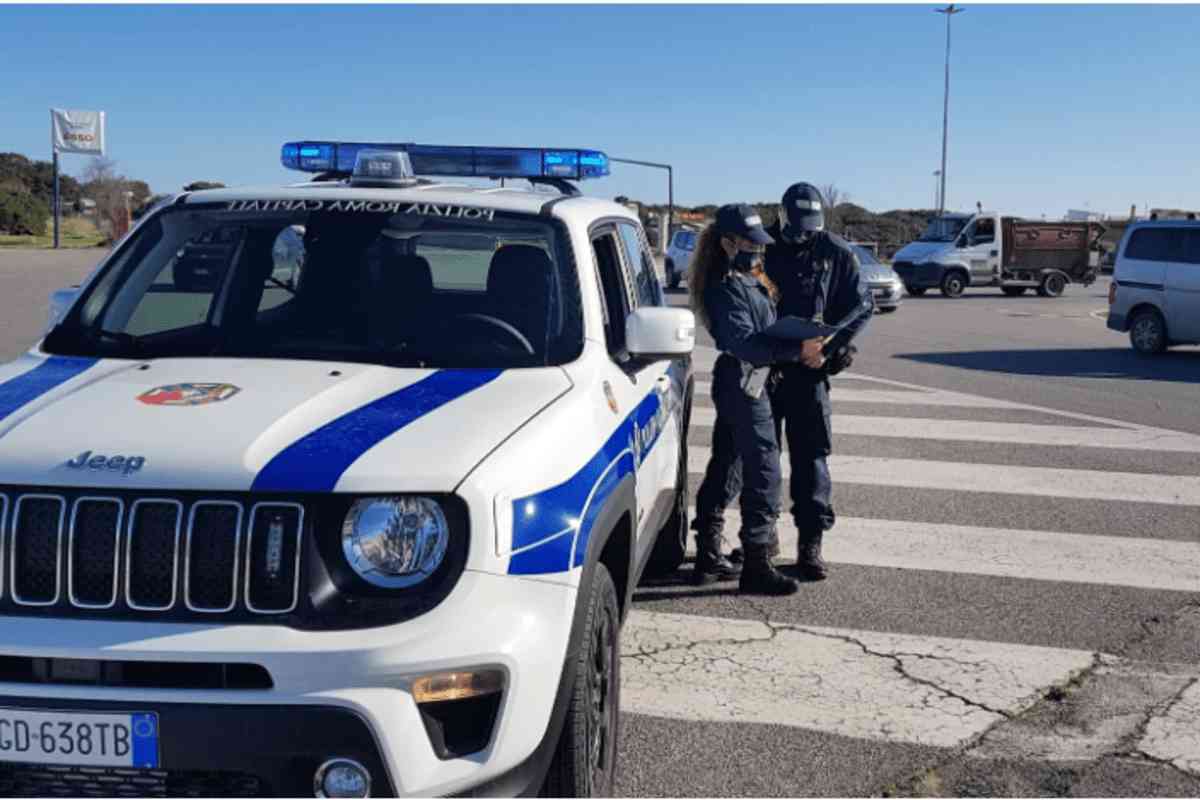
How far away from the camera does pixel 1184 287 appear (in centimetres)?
1641

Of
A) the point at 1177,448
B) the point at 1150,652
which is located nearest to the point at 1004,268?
the point at 1177,448

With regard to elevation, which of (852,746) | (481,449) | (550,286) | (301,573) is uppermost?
(550,286)

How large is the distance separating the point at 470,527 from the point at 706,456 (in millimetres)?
6483

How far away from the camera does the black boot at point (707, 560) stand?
612cm

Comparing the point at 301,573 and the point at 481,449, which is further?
the point at 481,449

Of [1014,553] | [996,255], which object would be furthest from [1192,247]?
[996,255]

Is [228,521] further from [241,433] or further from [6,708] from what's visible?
[6,708]

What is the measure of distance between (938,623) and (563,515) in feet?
9.58

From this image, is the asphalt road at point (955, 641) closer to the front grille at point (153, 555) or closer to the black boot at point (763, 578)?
the black boot at point (763, 578)

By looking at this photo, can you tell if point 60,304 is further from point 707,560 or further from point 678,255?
point 678,255

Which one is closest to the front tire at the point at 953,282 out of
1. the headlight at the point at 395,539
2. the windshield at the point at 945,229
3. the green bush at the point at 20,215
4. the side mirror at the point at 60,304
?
the windshield at the point at 945,229

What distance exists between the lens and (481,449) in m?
3.08

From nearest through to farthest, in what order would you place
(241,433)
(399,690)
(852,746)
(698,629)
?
(399,690) → (241,433) → (852,746) → (698,629)

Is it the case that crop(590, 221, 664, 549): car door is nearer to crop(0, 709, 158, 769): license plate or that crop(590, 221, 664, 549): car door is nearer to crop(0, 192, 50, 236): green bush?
crop(0, 709, 158, 769): license plate
